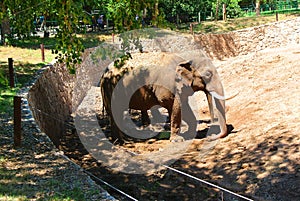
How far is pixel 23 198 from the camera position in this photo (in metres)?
5.23

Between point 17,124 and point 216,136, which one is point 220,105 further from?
point 17,124

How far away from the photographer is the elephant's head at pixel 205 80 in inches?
397

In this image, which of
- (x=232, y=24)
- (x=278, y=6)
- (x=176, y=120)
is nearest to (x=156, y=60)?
(x=176, y=120)

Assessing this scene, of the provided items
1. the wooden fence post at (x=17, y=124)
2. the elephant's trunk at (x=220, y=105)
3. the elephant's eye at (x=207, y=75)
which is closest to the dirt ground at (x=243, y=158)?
the elephant's trunk at (x=220, y=105)

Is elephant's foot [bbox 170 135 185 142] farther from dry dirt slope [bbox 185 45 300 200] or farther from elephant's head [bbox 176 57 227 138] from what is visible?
elephant's head [bbox 176 57 227 138]

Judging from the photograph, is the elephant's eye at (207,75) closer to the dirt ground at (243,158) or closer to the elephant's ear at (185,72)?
the elephant's ear at (185,72)

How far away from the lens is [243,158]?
353 inches

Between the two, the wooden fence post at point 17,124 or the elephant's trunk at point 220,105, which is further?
the elephant's trunk at point 220,105

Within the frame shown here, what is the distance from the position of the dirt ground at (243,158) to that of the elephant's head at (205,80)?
2.56 feet

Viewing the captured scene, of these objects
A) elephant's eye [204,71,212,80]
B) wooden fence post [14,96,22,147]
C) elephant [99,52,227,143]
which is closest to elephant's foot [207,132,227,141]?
elephant [99,52,227,143]

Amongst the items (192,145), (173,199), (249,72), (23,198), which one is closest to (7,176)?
(23,198)

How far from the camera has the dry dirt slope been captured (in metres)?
7.67

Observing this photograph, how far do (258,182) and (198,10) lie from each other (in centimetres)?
2943

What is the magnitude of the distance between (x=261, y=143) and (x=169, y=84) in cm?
250
